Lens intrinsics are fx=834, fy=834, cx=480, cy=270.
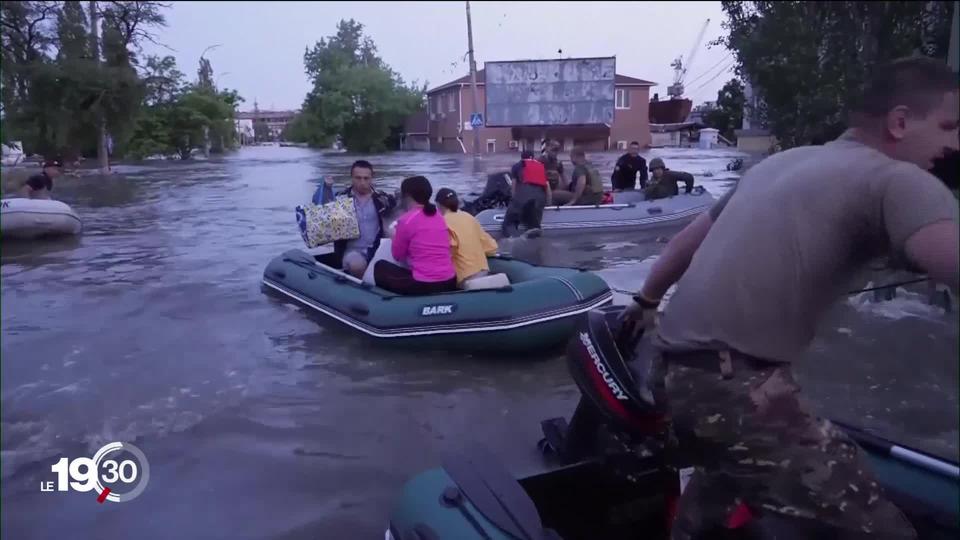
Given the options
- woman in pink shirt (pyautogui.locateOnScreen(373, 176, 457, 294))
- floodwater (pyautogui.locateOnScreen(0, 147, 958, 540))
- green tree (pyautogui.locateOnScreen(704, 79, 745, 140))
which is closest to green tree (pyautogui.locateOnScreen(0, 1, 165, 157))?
floodwater (pyautogui.locateOnScreen(0, 147, 958, 540))

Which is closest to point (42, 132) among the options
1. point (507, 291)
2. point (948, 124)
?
point (948, 124)

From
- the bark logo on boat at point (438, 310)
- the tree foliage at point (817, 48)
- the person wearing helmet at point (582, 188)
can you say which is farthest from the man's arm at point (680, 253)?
the person wearing helmet at point (582, 188)

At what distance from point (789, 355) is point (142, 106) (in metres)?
1.90

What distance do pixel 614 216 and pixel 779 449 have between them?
9837 mm

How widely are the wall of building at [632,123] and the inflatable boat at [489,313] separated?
84.4ft

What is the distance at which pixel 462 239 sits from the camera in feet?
19.6

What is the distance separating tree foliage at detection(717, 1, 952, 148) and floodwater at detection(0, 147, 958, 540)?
677mm

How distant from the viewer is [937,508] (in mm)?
2150

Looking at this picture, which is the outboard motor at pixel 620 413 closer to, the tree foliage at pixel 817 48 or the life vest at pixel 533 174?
the tree foliage at pixel 817 48

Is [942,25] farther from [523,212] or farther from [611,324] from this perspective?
[523,212]

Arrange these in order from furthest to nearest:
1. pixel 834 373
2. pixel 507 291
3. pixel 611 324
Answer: pixel 507 291 → pixel 834 373 → pixel 611 324

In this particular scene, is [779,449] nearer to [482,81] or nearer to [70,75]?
[70,75]

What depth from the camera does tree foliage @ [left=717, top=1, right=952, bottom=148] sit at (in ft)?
7.20

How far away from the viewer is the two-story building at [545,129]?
101 feet
